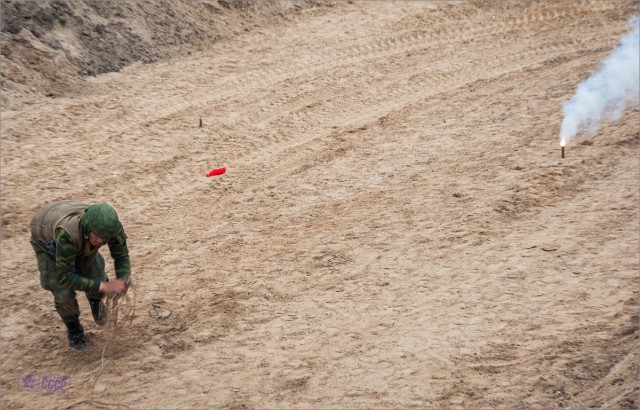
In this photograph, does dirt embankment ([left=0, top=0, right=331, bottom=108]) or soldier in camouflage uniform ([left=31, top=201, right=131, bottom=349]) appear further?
dirt embankment ([left=0, top=0, right=331, bottom=108])

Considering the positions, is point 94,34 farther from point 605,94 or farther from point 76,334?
point 605,94

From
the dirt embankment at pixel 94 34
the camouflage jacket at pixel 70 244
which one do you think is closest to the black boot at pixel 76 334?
the camouflage jacket at pixel 70 244

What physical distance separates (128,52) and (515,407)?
8.22m

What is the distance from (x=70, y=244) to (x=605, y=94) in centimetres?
749

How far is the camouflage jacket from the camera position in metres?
5.66

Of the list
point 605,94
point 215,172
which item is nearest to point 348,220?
point 215,172

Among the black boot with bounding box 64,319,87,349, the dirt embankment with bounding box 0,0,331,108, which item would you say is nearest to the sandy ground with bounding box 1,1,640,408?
the black boot with bounding box 64,319,87,349

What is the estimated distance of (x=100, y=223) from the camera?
5.54 meters

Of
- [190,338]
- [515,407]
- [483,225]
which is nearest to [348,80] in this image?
[483,225]

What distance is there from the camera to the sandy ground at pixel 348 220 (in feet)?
19.2

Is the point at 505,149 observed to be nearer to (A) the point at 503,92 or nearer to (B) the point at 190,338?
(A) the point at 503,92

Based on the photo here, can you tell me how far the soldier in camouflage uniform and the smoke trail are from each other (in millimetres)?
5763

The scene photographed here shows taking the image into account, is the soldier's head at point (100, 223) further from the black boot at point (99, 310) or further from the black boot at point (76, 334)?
the black boot at point (76, 334)

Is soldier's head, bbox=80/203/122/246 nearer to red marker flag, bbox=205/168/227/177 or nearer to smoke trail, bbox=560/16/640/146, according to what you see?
red marker flag, bbox=205/168/227/177
